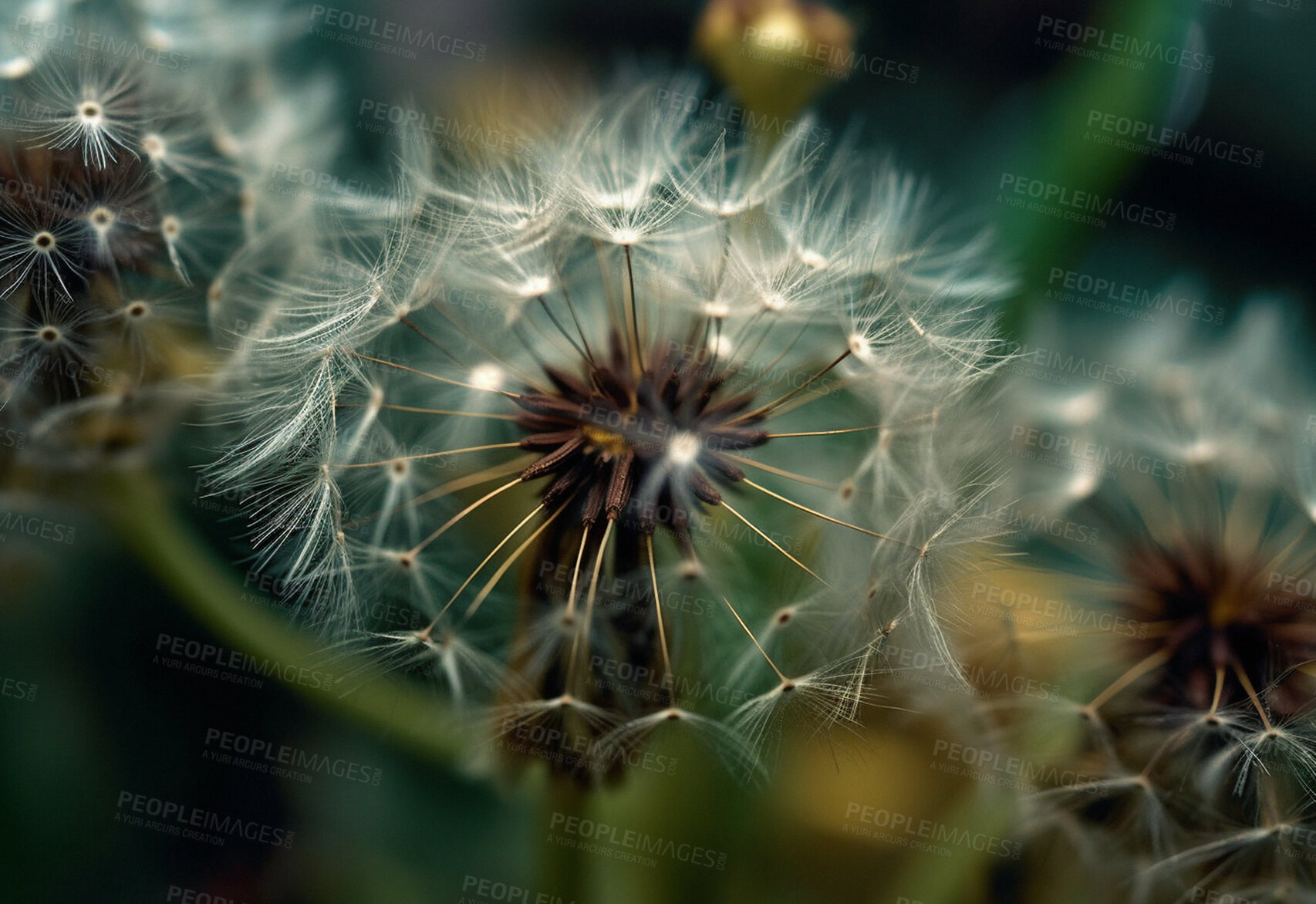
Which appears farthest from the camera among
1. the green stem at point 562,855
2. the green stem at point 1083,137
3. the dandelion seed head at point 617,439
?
the green stem at point 1083,137

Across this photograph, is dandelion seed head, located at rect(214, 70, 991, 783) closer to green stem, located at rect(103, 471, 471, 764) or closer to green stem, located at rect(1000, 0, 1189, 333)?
green stem, located at rect(103, 471, 471, 764)

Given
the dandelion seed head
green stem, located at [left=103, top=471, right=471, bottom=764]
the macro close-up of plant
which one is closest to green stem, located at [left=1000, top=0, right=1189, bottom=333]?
the macro close-up of plant

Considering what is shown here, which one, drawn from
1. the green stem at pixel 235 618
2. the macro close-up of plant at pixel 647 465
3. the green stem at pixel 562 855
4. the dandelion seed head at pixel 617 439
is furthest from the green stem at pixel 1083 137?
the green stem at pixel 235 618

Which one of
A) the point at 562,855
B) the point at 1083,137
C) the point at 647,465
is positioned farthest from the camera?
the point at 1083,137

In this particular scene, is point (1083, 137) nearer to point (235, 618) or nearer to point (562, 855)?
point (562, 855)

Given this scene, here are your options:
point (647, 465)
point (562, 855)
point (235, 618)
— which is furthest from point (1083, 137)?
point (235, 618)

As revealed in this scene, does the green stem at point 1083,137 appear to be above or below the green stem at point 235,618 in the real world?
above

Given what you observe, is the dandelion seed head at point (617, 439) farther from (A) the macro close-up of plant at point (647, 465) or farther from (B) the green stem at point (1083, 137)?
(B) the green stem at point (1083, 137)

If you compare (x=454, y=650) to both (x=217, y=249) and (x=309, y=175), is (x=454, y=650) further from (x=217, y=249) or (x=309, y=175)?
(x=309, y=175)
